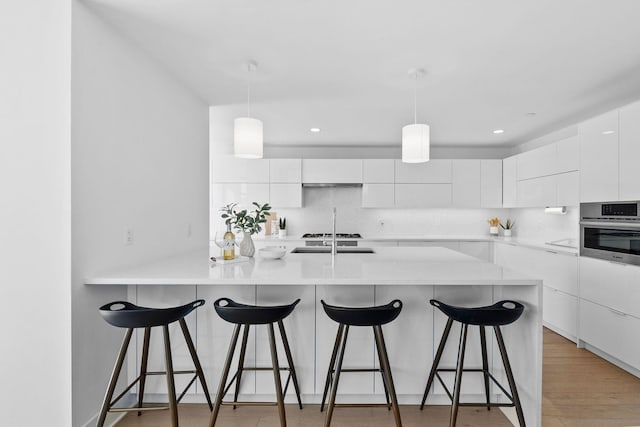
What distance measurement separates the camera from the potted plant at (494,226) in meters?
5.36

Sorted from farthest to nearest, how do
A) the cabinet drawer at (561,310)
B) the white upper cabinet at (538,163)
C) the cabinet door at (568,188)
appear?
1. the white upper cabinet at (538,163)
2. the cabinet door at (568,188)
3. the cabinet drawer at (561,310)

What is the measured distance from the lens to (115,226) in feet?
6.91

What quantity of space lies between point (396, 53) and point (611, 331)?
9.40 feet

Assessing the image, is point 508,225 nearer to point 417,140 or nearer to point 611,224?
point 611,224

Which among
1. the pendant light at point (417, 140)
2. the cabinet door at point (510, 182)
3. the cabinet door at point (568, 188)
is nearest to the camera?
the pendant light at point (417, 140)

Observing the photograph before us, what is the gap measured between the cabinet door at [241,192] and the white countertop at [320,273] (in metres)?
2.55

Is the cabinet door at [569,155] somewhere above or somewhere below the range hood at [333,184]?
above

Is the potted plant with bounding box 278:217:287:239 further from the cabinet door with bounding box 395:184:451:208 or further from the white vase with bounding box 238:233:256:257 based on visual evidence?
the white vase with bounding box 238:233:256:257

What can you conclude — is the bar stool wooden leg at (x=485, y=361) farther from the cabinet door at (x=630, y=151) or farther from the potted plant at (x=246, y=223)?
the cabinet door at (x=630, y=151)

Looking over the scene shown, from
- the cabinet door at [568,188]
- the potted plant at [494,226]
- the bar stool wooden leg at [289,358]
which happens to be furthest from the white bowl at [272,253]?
the potted plant at [494,226]

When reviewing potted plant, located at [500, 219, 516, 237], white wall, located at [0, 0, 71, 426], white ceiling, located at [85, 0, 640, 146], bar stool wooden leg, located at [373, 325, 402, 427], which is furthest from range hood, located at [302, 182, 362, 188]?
white wall, located at [0, 0, 71, 426]

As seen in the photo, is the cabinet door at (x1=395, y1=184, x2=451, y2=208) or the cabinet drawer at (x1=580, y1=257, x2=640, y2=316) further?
the cabinet door at (x1=395, y1=184, x2=451, y2=208)

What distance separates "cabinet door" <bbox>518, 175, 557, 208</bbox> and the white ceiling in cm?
74

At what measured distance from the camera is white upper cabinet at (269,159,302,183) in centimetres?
507
